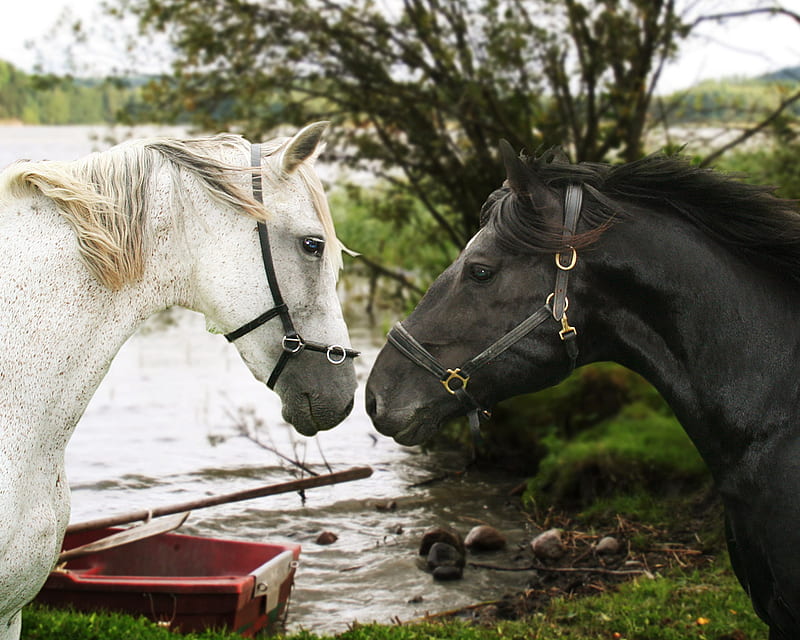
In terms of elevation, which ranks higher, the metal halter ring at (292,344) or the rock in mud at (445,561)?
the metal halter ring at (292,344)

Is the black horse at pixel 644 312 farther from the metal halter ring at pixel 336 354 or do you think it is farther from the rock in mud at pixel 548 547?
the rock in mud at pixel 548 547

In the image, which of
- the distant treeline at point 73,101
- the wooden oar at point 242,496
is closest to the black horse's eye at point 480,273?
the wooden oar at point 242,496

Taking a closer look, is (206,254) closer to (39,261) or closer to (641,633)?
(39,261)

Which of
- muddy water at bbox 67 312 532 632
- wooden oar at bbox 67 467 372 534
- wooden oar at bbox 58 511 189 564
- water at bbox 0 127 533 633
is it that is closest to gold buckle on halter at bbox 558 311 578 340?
wooden oar at bbox 67 467 372 534

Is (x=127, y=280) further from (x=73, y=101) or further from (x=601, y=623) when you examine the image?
(x=73, y=101)

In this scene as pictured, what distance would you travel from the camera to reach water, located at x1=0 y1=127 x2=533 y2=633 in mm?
6312

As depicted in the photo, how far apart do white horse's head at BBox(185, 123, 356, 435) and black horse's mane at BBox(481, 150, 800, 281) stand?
583mm

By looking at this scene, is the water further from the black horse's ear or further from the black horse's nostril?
the black horse's ear

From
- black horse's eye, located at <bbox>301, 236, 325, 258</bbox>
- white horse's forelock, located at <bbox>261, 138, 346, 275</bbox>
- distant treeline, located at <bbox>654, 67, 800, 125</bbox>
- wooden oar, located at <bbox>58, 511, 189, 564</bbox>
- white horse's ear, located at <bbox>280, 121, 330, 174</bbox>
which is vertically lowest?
wooden oar, located at <bbox>58, 511, 189, 564</bbox>

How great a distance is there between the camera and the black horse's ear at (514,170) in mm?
2506

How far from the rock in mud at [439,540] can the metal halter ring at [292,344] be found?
4735 millimetres

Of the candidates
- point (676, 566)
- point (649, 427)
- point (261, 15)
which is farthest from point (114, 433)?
point (676, 566)

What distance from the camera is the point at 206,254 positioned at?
8.03 ft

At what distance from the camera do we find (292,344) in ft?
8.11
